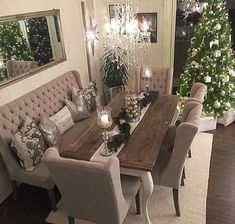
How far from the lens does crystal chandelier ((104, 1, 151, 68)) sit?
432 cm

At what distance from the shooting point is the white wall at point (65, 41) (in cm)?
286

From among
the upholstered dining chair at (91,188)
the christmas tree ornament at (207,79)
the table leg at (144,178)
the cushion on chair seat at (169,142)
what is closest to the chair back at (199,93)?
the cushion on chair seat at (169,142)

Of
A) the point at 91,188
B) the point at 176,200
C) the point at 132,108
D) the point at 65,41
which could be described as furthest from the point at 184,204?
the point at 65,41

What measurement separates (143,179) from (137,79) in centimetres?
214

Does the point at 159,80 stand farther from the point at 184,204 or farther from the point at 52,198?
the point at 52,198

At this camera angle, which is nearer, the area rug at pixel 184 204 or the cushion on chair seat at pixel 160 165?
the cushion on chair seat at pixel 160 165

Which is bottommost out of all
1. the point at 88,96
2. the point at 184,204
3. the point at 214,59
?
the point at 184,204

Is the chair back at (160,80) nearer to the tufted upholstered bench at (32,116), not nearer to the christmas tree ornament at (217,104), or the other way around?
the christmas tree ornament at (217,104)

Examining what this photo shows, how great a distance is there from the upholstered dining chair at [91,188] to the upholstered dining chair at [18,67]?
4.86 ft

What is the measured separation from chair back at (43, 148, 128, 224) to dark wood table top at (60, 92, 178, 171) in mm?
326

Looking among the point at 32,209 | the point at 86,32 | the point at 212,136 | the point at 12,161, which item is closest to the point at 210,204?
the point at 212,136

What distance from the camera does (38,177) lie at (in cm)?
257

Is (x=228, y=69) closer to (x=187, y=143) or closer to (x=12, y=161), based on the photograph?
(x=187, y=143)

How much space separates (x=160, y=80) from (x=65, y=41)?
1.60m
